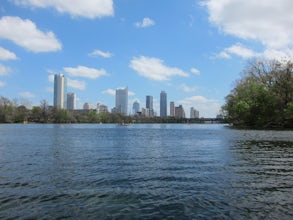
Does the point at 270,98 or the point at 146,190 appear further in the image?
the point at 270,98

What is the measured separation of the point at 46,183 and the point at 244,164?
1496cm

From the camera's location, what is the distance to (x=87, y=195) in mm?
15641

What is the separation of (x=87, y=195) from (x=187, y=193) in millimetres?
4632

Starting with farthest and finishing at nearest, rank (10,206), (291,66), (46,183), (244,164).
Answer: (291,66)
(244,164)
(46,183)
(10,206)

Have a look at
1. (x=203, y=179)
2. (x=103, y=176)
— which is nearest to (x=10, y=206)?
(x=103, y=176)

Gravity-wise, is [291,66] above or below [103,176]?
above

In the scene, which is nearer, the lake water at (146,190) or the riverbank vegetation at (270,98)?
the lake water at (146,190)

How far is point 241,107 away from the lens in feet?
389

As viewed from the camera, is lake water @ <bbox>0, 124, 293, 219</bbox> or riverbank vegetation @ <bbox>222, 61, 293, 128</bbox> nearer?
lake water @ <bbox>0, 124, 293, 219</bbox>

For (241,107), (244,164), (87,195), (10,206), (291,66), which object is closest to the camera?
(10,206)

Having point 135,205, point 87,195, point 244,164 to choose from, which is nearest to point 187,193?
point 135,205

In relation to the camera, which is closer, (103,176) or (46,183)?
(46,183)

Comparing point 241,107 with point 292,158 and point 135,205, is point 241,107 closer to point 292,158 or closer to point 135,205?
point 292,158

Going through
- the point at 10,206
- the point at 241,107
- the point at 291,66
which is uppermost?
the point at 291,66
